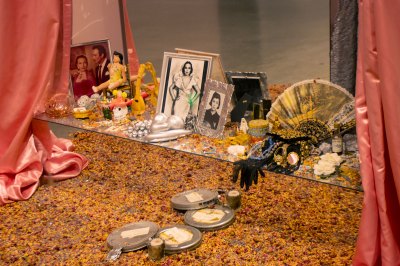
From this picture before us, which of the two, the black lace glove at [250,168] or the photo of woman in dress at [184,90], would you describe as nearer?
the black lace glove at [250,168]

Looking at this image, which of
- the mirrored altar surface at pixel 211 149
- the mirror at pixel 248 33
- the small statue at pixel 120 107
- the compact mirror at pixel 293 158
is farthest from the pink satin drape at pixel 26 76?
the mirror at pixel 248 33

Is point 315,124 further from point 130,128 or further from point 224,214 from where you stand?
point 130,128

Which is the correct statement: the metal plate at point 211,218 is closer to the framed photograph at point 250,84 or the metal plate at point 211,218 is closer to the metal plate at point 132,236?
the metal plate at point 132,236

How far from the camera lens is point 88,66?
3814mm

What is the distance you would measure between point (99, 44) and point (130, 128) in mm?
856

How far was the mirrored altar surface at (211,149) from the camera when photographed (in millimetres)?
2482

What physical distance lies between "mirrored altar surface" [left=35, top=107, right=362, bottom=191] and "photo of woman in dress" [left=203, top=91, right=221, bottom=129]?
0.25 feet

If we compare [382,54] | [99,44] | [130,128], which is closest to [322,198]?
[130,128]

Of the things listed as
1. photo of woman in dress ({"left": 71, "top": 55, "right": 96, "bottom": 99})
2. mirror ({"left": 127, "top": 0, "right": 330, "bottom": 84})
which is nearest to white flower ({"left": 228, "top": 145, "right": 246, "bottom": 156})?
photo of woman in dress ({"left": 71, "top": 55, "right": 96, "bottom": 99})

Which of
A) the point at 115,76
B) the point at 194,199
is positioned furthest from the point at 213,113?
the point at 115,76

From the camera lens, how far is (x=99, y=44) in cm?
388

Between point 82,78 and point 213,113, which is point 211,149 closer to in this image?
point 213,113

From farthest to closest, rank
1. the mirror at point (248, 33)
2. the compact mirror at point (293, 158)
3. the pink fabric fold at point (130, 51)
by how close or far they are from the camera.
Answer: the mirror at point (248, 33) < the pink fabric fold at point (130, 51) < the compact mirror at point (293, 158)

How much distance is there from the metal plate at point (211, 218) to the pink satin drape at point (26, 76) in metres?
1.06
